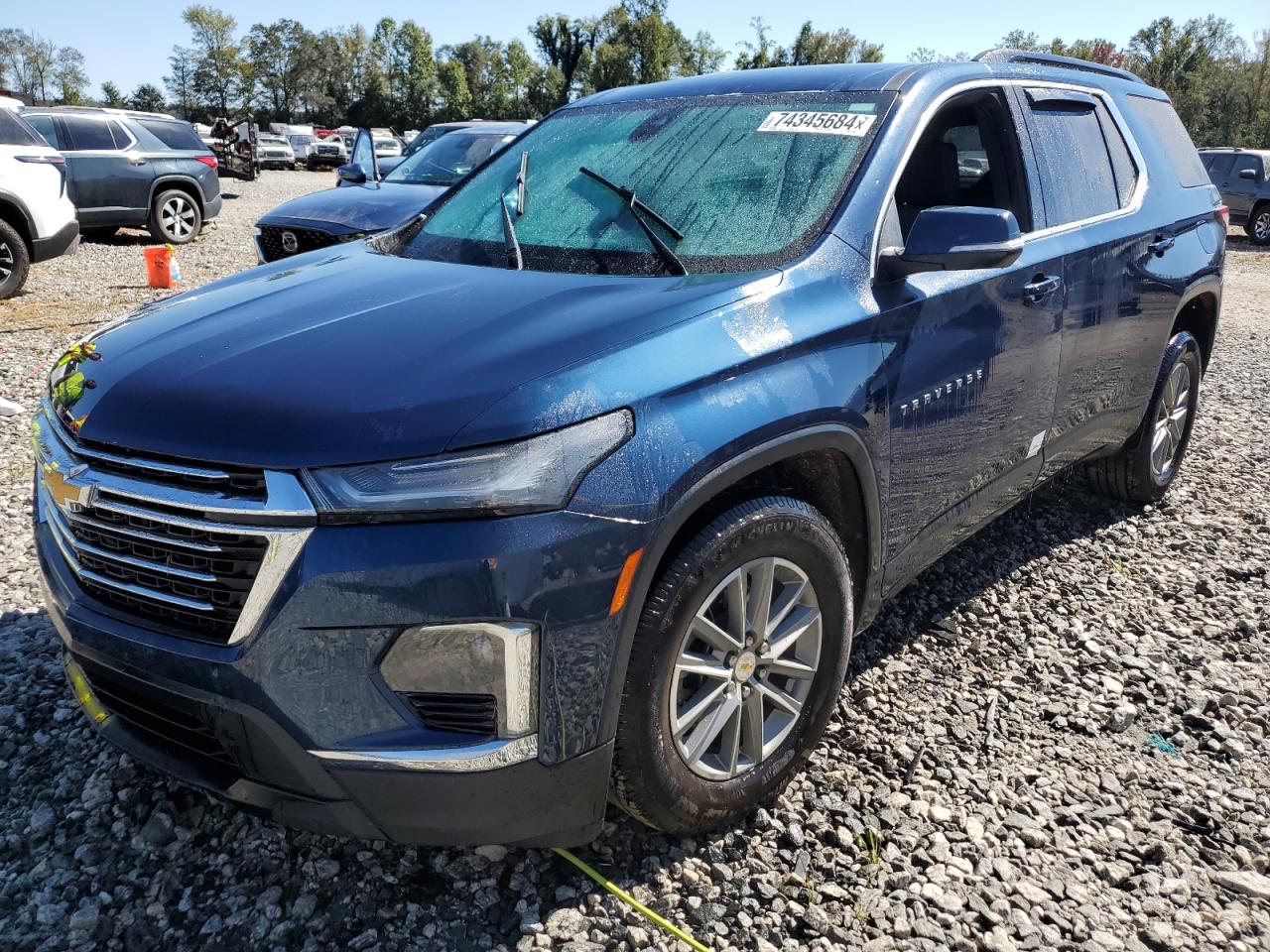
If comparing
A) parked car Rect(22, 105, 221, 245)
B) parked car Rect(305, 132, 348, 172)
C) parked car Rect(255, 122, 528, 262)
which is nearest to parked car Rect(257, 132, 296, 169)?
parked car Rect(305, 132, 348, 172)

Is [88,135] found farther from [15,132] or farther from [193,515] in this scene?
[193,515]

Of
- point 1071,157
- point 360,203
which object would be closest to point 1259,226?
point 360,203

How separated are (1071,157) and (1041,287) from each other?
2.44 feet

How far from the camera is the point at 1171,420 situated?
459 centimetres

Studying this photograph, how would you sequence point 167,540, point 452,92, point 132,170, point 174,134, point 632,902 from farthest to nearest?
point 452,92 → point 174,134 → point 132,170 → point 632,902 → point 167,540

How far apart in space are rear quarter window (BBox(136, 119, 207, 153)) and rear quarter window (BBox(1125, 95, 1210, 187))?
13241mm

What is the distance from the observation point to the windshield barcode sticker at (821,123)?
2.75 meters

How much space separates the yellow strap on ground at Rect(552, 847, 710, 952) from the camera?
210 centimetres

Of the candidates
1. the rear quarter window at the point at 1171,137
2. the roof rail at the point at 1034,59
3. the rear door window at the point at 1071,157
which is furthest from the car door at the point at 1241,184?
the rear door window at the point at 1071,157

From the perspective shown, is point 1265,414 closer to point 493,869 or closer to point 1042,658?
point 1042,658

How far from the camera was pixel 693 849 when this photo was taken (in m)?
2.36

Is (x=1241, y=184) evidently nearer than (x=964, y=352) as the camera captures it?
No

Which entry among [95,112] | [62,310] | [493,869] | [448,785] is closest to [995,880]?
[493,869]

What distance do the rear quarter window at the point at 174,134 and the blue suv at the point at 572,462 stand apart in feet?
41.7
